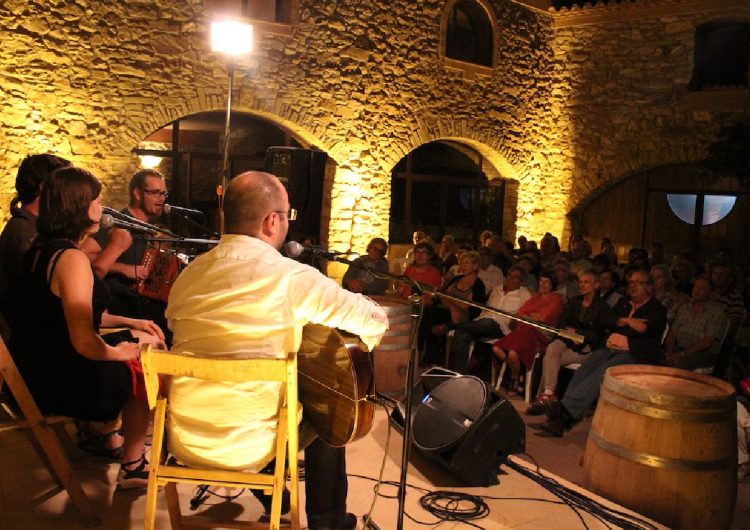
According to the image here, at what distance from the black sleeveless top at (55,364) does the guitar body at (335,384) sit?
897 millimetres

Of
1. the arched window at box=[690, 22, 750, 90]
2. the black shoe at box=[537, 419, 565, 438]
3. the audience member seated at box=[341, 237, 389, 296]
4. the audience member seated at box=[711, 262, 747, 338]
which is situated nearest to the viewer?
the black shoe at box=[537, 419, 565, 438]

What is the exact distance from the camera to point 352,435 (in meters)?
2.22

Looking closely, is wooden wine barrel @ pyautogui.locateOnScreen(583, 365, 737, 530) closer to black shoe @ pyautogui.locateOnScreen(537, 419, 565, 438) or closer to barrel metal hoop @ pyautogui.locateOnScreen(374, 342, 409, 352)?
black shoe @ pyautogui.locateOnScreen(537, 419, 565, 438)

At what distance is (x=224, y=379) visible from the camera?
192cm

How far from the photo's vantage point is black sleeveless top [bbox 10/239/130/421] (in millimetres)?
2639

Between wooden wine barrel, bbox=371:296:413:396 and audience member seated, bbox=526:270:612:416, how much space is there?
1109 mm

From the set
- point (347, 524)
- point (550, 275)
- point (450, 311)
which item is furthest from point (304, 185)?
point (347, 524)

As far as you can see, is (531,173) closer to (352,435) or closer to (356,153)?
(356,153)

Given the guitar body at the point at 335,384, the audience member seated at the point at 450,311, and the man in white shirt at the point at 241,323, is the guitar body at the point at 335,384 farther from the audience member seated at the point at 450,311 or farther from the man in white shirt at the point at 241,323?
the audience member seated at the point at 450,311

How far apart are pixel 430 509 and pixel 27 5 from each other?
264 inches

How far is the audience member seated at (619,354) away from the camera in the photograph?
14.9 feet

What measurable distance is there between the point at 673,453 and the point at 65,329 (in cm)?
253

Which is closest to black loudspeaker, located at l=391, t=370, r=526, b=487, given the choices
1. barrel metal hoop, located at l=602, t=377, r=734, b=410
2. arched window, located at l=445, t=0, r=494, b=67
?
barrel metal hoop, located at l=602, t=377, r=734, b=410

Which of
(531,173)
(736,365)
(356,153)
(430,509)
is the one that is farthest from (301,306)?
(531,173)
